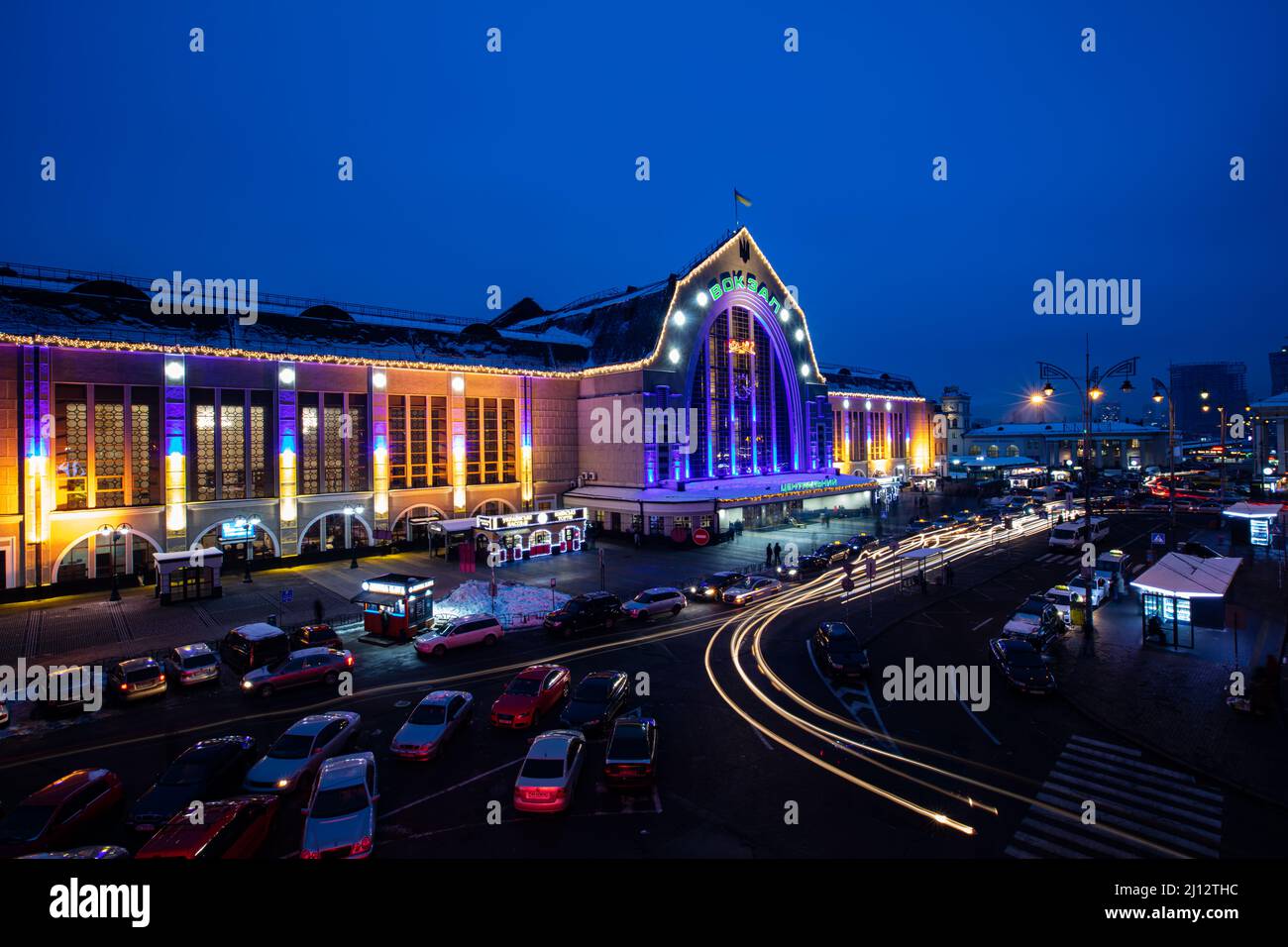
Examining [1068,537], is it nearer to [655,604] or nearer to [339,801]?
[655,604]

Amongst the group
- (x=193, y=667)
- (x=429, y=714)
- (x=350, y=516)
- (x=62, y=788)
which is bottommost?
(x=62, y=788)

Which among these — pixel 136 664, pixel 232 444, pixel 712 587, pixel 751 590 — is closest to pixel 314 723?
pixel 136 664

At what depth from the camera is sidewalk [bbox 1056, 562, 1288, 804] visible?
15773 mm

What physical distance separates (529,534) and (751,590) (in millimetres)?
18119

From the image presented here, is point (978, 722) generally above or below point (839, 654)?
below

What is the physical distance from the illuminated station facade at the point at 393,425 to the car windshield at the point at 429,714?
70.9 feet

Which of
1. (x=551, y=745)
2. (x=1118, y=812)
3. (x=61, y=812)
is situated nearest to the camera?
(x=61, y=812)

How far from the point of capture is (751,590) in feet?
111

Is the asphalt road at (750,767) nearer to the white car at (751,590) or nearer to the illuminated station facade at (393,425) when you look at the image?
the white car at (751,590)

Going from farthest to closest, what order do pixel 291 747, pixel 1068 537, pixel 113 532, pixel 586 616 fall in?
1. pixel 1068 537
2. pixel 113 532
3. pixel 586 616
4. pixel 291 747

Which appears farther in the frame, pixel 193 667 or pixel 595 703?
pixel 193 667

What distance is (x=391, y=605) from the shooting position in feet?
91.6

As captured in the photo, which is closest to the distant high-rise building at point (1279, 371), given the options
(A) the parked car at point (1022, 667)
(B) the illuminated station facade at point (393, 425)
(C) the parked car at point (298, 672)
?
(B) the illuminated station facade at point (393, 425)

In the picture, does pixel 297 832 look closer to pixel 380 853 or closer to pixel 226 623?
pixel 380 853
